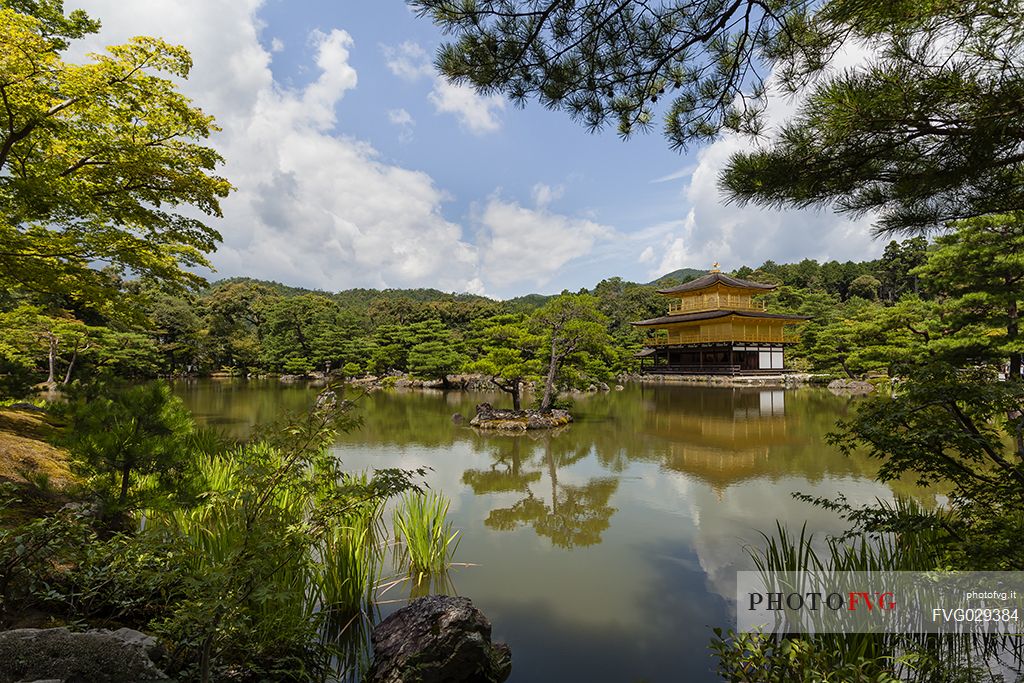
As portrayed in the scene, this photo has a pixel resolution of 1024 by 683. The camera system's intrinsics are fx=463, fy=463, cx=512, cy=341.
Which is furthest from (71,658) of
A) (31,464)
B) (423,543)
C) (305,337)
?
(305,337)

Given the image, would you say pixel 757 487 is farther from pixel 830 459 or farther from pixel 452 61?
pixel 452 61

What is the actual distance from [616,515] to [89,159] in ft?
28.1

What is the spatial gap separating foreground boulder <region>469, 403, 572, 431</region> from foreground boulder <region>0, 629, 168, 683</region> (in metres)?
10.0

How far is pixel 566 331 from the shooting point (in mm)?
12758

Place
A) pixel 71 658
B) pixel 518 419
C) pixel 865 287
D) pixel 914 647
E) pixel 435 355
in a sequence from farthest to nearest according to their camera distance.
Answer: pixel 865 287 < pixel 435 355 < pixel 518 419 < pixel 914 647 < pixel 71 658

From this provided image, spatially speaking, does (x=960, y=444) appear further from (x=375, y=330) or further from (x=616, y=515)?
(x=375, y=330)

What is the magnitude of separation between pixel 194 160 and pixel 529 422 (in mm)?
8761

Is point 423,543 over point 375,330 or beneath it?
beneath

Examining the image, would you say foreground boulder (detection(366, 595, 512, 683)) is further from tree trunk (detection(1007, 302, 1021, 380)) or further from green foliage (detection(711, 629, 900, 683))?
tree trunk (detection(1007, 302, 1021, 380))

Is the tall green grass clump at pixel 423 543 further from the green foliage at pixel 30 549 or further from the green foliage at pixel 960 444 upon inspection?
the green foliage at pixel 960 444

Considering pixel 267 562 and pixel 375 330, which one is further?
pixel 375 330

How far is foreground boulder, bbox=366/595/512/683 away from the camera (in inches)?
102

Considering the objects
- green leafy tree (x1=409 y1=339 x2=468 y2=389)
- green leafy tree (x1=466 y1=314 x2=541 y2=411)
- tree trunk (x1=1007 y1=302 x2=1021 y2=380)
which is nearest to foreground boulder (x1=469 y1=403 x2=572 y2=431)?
green leafy tree (x1=466 y1=314 x2=541 y2=411)

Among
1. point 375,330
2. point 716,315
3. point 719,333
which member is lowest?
point 719,333
